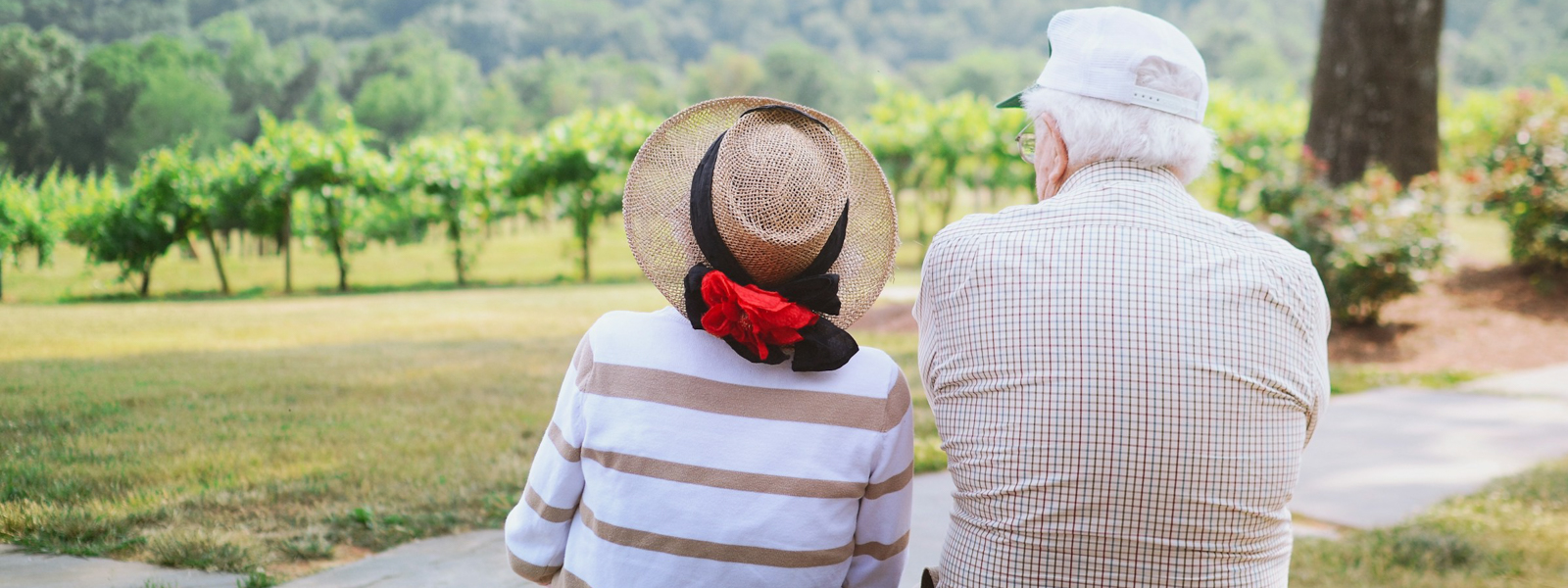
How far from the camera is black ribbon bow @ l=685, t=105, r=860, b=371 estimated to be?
64.1 inches

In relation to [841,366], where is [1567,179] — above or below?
above

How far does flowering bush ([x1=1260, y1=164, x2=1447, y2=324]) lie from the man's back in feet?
21.0

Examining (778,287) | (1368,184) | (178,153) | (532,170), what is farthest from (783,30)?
(778,287)

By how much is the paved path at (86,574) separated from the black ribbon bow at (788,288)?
1.81m

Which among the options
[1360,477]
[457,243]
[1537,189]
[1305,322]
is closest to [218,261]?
[1305,322]

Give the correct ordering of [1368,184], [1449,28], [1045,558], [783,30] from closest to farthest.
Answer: [1045,558]
[1368,184]
[783,30]
[1449,28]

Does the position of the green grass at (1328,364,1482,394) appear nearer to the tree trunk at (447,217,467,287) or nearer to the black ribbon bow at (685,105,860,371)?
the black ribbon bow at (685,105,860,371)

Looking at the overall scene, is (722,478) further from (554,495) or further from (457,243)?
(457,243)

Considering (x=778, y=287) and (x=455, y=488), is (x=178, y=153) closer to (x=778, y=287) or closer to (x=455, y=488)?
(x=455, y=488)

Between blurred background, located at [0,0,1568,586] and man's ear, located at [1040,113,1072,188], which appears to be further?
blurred background, located at [0,0,1568,586]

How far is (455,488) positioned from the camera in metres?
3.64

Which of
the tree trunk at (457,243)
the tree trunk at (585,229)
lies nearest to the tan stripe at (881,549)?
the tree trunk at (457,243)

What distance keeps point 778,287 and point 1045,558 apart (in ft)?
1.91

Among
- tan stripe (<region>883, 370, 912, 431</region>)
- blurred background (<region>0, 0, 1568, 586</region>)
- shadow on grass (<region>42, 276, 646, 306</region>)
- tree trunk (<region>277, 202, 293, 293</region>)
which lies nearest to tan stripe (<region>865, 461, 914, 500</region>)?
tan stripe (<region>883, 370, 912, 431</region>)
